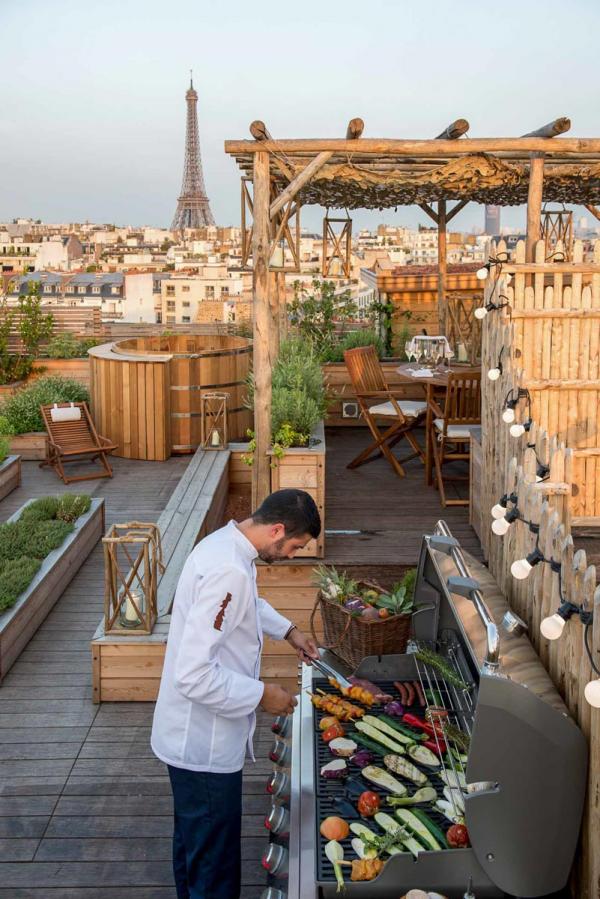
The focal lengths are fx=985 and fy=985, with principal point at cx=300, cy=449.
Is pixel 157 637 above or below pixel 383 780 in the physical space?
below

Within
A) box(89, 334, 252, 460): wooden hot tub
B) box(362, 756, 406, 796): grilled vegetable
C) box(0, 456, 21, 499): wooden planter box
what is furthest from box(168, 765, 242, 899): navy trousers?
box(89, 334, 252, 460): wooden hot tub

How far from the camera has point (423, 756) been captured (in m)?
3.28

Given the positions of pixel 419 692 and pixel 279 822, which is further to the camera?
pixel 419 692

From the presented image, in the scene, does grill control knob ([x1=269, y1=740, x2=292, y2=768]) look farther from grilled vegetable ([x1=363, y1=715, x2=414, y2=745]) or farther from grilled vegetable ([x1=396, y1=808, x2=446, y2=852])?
grilled vegetable ([x1=396, y1=808, x2=446, y2=852])

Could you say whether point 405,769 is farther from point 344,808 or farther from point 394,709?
point 394,709

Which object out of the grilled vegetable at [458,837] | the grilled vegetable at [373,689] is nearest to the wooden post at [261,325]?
the grilled vegetable at [373,689]

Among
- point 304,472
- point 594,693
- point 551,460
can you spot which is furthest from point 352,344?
point 594,693

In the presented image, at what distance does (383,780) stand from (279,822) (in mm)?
370

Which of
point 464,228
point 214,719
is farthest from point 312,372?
point 464,228

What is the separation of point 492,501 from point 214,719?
3511mm

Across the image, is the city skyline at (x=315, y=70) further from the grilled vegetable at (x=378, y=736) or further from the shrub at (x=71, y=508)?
the grilled vegetable at (x=378, y=736)

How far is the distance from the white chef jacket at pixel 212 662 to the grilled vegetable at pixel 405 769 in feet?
1.66

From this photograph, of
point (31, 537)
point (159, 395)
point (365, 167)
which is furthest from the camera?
point (159, 395)

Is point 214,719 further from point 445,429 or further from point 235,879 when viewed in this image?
point 445,429
